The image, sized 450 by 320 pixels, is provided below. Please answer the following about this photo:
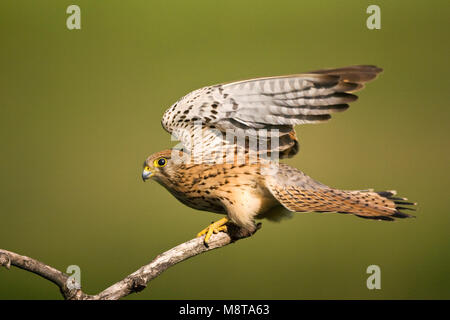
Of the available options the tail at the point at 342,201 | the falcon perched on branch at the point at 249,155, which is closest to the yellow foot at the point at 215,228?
the falcon perched on branch at the point at 249,155

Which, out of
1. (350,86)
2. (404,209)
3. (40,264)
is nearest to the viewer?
(40,264)

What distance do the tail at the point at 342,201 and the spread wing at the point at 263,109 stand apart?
9.4 inches

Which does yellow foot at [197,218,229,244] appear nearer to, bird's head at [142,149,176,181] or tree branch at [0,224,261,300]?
tree branch at [0,224,261,300]

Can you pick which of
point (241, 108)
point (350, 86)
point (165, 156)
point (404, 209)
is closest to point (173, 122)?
point (165, 156)

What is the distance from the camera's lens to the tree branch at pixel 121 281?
182cm

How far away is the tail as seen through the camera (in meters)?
2.24

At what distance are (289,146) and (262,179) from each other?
21 cm

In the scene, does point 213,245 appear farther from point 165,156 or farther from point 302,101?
point 302,101

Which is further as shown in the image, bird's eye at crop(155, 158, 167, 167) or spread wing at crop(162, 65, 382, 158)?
A: bird's eye at crop(155, 158, 167, 167)

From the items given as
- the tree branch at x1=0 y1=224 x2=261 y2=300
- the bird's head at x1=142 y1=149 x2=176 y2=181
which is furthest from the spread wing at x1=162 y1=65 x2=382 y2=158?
the tree branch at x1=0 y1=224 x2=261 y2=300

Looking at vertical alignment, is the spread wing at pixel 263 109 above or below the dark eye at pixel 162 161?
above

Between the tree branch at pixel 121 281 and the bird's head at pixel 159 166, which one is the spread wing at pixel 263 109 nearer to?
the bird's head at pixel 159 166

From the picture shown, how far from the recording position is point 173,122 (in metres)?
2.53

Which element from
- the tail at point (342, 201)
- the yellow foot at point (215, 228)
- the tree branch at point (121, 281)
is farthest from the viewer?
the yellow foot at point (215, 228)
